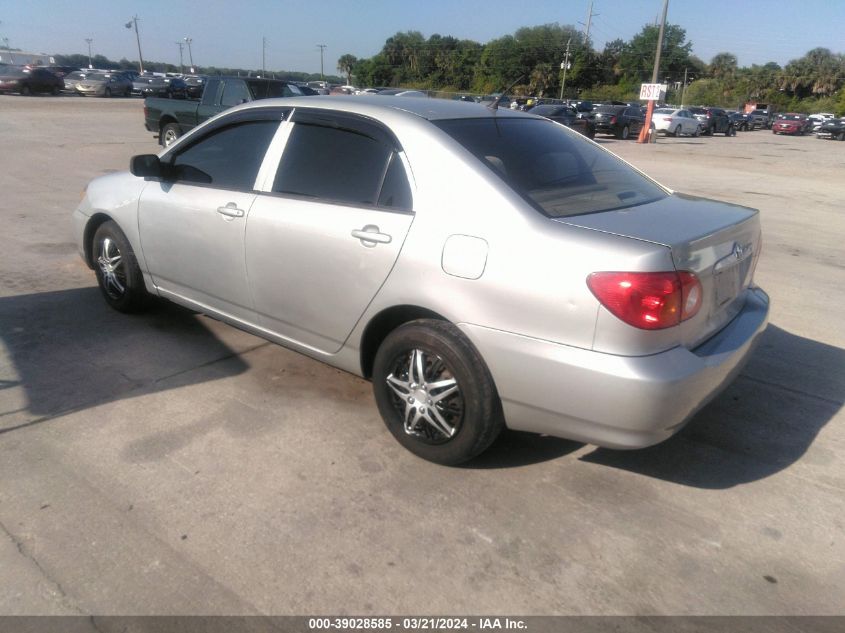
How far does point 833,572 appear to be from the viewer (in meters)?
2.67

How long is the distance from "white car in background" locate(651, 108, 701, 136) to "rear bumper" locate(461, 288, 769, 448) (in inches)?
1440

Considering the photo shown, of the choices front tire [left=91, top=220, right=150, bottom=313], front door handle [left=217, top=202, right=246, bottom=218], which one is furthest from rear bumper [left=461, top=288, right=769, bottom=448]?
front tire [left=91, top=220, right=150, bottom=313]

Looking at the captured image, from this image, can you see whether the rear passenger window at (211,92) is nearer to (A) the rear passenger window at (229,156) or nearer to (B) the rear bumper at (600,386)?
(A) the rear passenger window at (229,156)

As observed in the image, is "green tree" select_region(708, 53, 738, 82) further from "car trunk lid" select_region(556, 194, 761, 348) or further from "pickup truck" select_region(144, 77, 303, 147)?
"car trunk lid" select_region(556, 194, 761, 348)

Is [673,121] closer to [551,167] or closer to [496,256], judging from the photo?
[551,167]

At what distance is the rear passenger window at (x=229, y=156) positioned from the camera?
3969mm

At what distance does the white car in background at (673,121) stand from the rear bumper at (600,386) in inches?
1440

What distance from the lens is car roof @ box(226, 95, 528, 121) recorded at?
11.5 ft

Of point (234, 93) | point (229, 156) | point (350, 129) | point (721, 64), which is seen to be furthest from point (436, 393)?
point (721, 64)

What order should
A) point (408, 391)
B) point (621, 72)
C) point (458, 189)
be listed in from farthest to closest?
point (621, 72)
point (408, 391)
point (458, 189)

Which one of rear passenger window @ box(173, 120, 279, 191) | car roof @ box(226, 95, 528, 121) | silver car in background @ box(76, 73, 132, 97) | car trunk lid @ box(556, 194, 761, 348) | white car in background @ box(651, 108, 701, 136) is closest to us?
car trunk lid @ box(556, 194, 761, 348)

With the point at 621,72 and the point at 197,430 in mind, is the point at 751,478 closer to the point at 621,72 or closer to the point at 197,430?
the point at 197,430

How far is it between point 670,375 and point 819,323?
372cm

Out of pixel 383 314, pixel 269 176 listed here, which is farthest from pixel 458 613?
pixel 269 176
